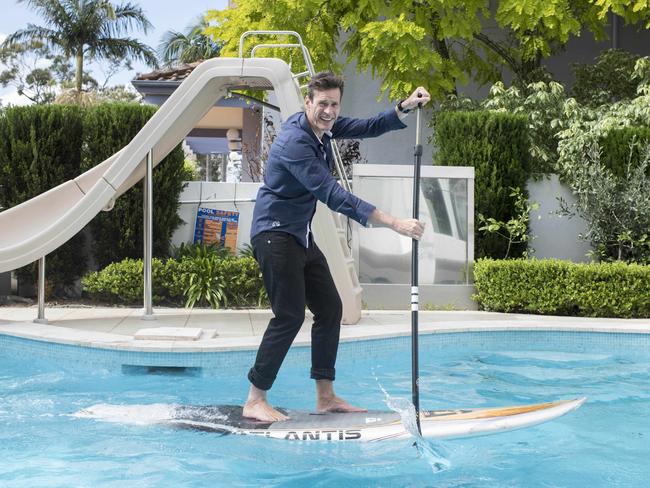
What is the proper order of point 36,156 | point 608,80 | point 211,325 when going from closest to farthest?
point 211,325
point 36,156
point 608,80

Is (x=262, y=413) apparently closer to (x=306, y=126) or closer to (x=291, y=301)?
(x=291, y=301)

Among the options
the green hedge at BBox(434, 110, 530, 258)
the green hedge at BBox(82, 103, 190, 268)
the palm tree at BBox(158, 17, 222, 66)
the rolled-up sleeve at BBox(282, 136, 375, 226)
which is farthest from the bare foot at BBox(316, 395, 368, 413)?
the palm tree at BBox(158, 17, 222, 66)

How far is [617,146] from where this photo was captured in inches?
411

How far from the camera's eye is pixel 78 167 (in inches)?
404

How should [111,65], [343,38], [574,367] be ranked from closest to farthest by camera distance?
[574,367] → [343,38] → [111,65]

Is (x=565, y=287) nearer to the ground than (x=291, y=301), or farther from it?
nearer to the ground

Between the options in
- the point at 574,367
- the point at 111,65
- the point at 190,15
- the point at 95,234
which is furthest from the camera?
the point at 111,65

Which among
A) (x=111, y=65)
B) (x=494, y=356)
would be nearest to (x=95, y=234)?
(x=494, y=356)

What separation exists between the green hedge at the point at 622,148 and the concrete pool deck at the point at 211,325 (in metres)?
2.62

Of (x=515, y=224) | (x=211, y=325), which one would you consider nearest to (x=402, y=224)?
(x=211, y=325)

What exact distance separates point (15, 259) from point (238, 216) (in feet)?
12.4

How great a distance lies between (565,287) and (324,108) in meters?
6.07

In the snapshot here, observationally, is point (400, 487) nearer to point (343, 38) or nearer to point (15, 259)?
point (15, 259)

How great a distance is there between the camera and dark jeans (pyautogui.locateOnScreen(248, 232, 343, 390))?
4.20m
